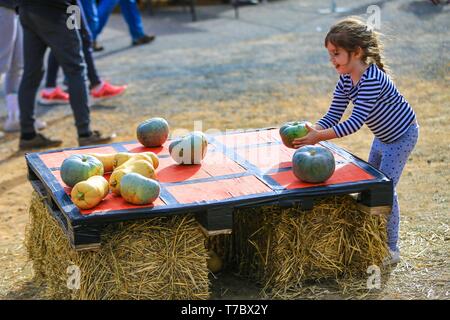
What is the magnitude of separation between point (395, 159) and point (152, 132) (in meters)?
1.39

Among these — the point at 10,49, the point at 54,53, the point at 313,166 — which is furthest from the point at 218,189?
the point at 10,49

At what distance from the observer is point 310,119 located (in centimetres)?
730

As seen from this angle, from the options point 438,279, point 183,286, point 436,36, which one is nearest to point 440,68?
point 436,36

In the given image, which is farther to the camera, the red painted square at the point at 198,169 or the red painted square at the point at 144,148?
the red painted square at the point at 144,148

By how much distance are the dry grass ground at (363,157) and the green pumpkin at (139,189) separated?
78 cm

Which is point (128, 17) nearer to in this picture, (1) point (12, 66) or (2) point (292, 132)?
(1) point (12, 66)

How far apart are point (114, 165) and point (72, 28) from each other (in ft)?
8.38

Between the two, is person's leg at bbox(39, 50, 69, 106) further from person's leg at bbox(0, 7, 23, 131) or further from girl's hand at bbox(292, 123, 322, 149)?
girl's hand at bbox(292, 123, 322, 149)

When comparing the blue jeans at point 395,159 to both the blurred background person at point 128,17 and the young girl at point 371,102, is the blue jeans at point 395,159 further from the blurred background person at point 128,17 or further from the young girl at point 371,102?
the blurred background person at point 128,17

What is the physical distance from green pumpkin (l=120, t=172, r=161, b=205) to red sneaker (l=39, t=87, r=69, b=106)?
5157 millimetres

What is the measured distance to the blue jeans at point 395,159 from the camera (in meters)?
4.32

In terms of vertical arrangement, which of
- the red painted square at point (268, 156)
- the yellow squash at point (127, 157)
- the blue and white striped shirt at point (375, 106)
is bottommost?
the red painted square at point (268, 156)

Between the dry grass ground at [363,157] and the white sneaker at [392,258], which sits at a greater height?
the white sneaker at [392,258]

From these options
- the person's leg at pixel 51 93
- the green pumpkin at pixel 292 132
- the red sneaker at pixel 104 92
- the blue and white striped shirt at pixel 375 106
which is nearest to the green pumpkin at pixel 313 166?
the blue and white striped shirt at pixel 375 106
